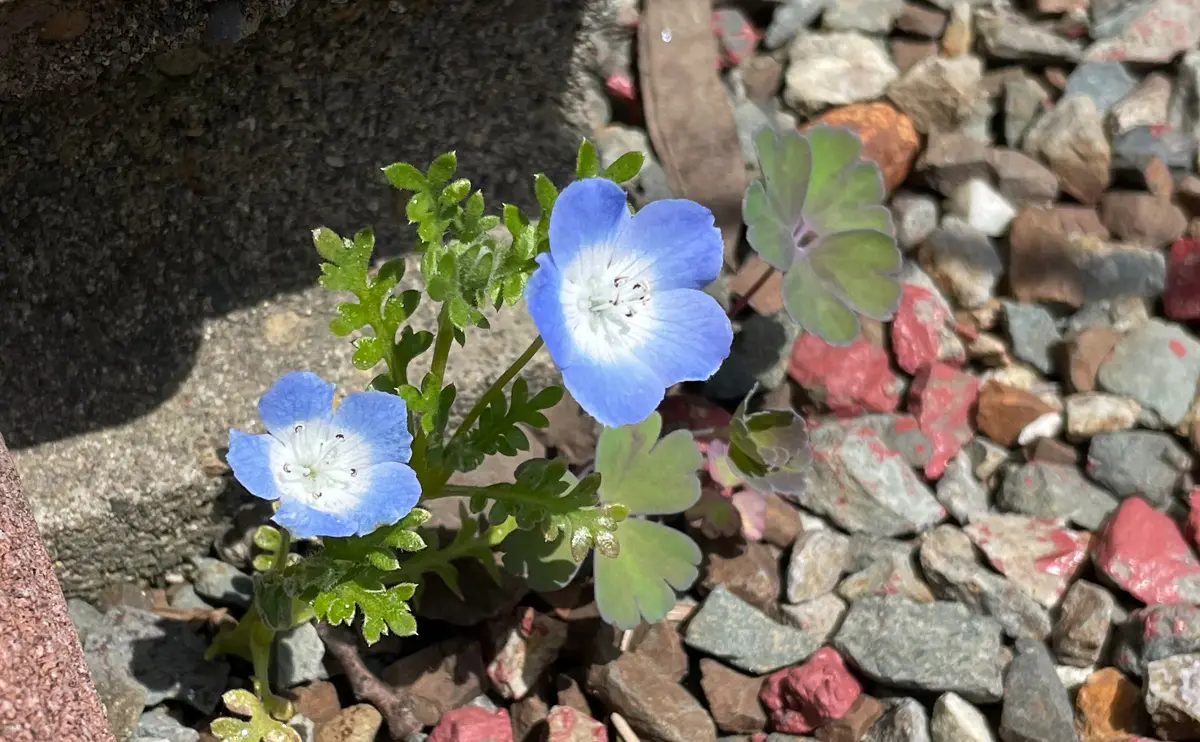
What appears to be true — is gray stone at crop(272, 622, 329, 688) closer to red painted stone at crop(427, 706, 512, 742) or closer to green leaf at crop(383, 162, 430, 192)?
red painted stone at crop(427, 706, 512, 742)

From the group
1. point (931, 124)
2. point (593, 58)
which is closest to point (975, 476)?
point (931, 124)

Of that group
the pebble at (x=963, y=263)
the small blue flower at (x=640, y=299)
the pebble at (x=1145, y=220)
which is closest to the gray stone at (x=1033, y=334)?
the pebble at (x=963, y=263)

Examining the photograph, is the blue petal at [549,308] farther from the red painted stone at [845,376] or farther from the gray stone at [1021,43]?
the gray stone at [1021,43]

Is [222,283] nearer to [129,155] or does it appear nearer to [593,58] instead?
[129,155]

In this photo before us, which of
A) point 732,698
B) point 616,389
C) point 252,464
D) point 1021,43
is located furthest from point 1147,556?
point 252,464

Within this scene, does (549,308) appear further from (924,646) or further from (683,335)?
(924,646)
